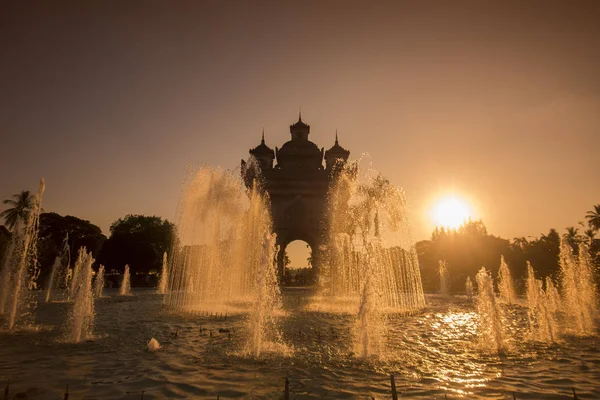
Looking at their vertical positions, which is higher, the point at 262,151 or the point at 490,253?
the point at 262,151

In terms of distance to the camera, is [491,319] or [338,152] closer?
[491,319]

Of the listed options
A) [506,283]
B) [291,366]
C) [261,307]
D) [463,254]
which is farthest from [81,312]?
[463,254]

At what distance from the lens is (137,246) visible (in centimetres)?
4306

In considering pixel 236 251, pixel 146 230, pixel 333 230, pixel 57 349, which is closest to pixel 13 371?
pixel 57 349

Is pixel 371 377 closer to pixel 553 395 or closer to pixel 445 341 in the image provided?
pixel 553 395

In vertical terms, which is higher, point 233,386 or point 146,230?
point 146,230

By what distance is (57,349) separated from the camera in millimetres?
7793

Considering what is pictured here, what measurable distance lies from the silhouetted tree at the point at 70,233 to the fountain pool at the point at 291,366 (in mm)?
39154

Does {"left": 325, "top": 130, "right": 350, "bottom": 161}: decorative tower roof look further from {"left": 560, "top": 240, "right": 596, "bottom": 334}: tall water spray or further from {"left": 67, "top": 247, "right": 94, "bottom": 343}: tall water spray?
{"left": 67, "top": 247, "right": 94, "bottom": 343}: tall water spray

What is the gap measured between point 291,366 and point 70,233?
48.5 metres

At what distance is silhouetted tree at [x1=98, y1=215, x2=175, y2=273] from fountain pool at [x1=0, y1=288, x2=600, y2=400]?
34471 mm

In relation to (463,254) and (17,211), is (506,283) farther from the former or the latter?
(17,211)

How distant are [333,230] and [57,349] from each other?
29.4m

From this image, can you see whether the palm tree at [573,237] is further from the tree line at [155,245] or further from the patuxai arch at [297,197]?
the patuxai arch at [297,197]
